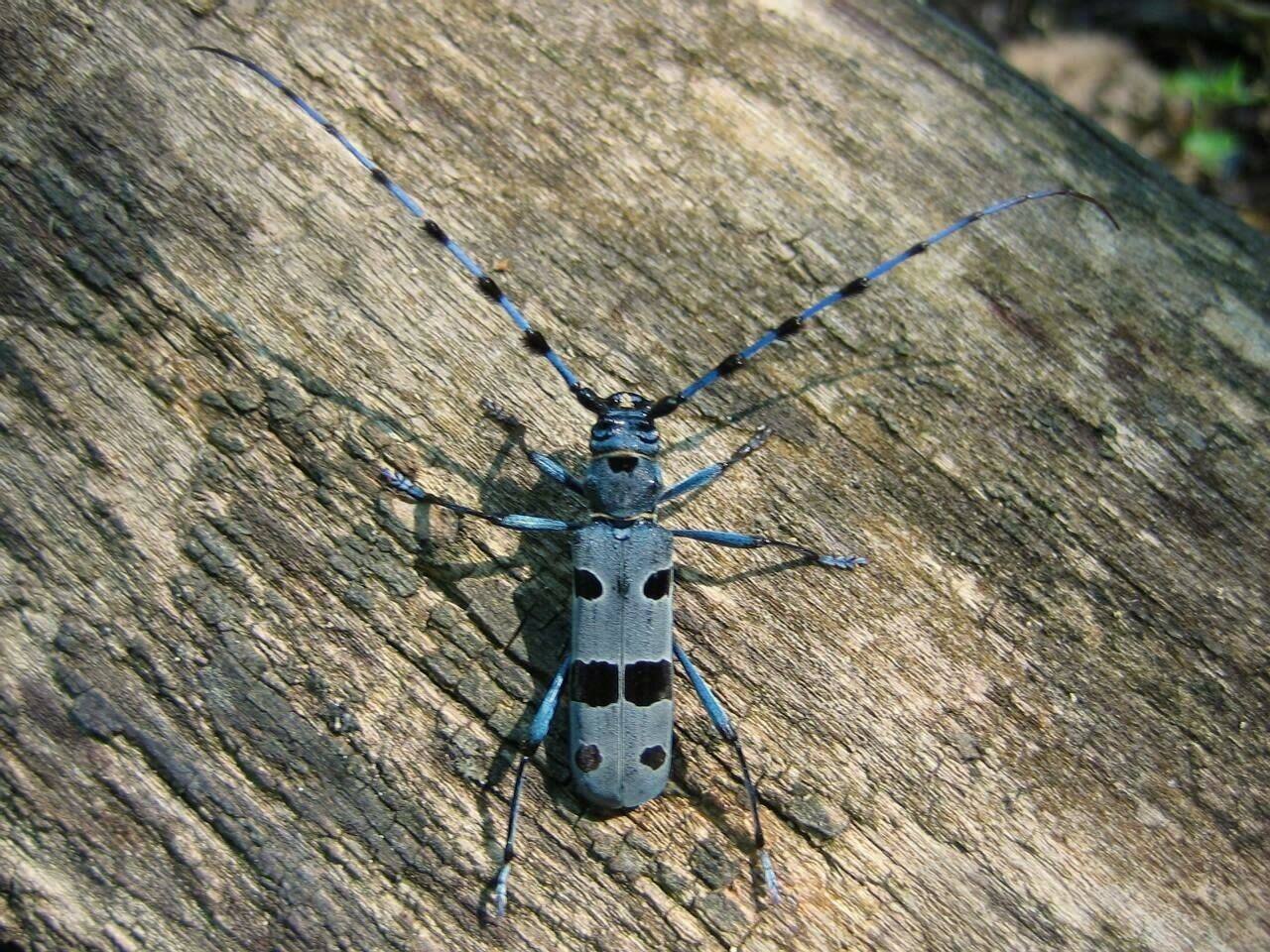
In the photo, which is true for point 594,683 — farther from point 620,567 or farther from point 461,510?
point 461,510

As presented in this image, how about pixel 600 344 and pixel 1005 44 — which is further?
pixel 1005 44

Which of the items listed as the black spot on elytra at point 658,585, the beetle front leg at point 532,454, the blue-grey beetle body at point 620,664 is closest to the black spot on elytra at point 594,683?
the blue-grey beetle body at point 620,664

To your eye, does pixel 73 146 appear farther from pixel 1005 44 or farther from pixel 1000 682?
pixel 1005 44

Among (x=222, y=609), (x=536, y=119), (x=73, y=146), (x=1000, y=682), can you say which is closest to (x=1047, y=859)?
(x=1000, y=682)

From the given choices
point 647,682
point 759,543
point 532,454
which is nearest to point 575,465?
point 532,454

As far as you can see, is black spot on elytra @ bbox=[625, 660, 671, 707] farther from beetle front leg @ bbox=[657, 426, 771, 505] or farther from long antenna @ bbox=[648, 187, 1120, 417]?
long antenna @ bbox=[648, 187, 1120, 417]

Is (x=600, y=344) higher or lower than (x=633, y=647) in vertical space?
higher

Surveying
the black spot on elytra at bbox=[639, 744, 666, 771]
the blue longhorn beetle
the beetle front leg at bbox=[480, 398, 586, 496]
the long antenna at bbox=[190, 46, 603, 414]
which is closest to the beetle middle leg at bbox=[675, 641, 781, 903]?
the blue longhorn beetle
